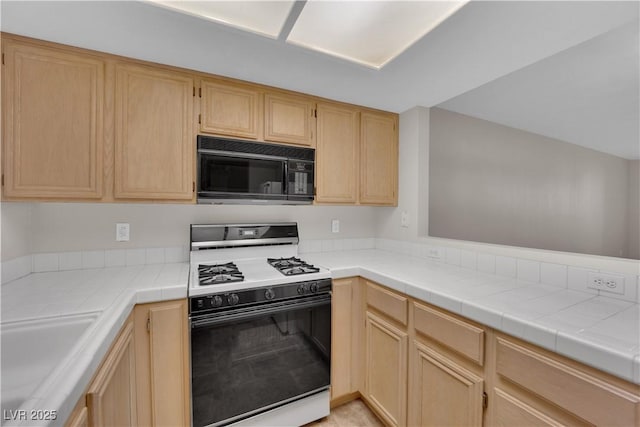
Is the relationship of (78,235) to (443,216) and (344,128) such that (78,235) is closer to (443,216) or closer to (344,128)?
(344,128)

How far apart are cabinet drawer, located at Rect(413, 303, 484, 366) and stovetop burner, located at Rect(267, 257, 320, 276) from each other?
67 cm

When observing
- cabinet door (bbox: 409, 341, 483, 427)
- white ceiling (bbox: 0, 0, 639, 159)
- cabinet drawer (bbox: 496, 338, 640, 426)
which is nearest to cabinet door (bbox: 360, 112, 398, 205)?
white ceiling (bbox: 0, 0, 639, 159)

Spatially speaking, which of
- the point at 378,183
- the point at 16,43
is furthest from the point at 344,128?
the point at 16,43

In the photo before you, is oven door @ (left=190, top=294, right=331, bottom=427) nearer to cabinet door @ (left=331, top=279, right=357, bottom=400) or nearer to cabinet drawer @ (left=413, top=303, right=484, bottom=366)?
cabinet door @ (left=331, top=279, right=357, bottom=400)

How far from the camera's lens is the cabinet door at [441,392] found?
1159mm

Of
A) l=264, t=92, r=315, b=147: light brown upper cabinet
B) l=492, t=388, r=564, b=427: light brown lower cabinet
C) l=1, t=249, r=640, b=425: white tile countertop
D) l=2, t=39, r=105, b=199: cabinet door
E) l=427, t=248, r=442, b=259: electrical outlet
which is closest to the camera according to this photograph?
l=1, t=249, r=640, b=425: white tile countertop

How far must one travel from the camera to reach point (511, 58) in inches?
58.8

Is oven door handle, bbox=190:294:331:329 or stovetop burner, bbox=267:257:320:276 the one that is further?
stovetop burner, bbox=267:257:320:276

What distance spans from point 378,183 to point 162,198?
5.46 ft

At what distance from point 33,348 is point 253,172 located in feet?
4.28

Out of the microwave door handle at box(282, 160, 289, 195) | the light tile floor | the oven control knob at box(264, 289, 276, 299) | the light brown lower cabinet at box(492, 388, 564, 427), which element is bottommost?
the light tile floor

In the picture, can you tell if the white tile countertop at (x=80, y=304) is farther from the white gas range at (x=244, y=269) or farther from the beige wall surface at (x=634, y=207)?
the beige wall surface at (x=634, y=207)

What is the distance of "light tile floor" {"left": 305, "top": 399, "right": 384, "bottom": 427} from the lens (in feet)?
5.64

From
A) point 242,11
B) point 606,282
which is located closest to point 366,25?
point 242,11
